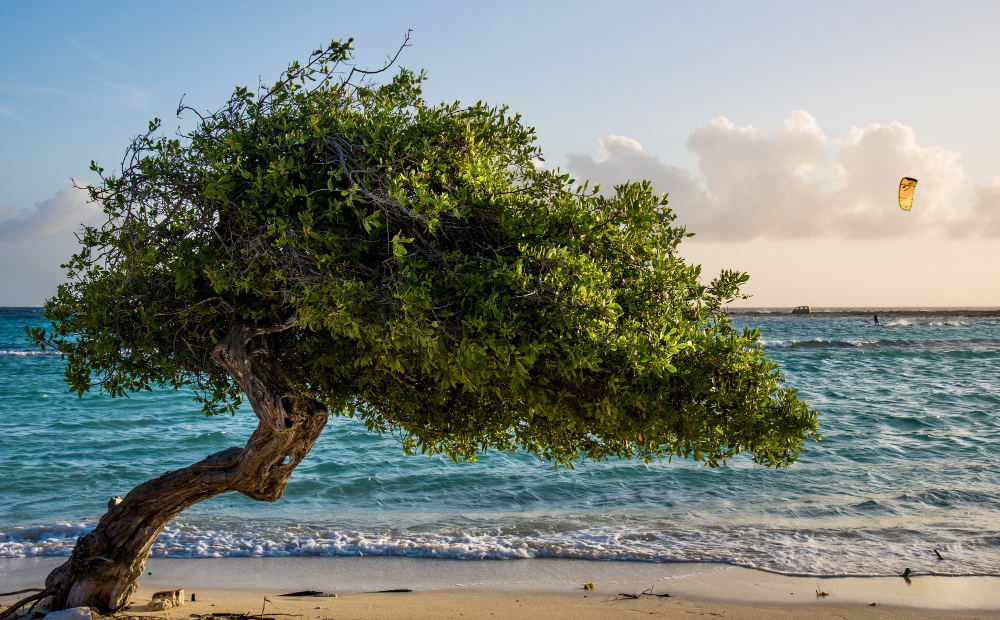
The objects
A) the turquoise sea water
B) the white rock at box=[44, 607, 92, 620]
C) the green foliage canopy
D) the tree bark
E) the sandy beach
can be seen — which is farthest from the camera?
the turquoise sea water

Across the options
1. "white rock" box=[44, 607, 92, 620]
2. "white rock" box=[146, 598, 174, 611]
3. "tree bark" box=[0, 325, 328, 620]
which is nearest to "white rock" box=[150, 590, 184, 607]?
"white rock" box=[146, 598, 174, 611]

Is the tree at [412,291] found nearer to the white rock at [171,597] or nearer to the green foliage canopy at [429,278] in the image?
the green foliage canopy at [429,278]

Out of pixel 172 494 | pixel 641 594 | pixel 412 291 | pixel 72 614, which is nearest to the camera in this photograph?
pixel 412 291

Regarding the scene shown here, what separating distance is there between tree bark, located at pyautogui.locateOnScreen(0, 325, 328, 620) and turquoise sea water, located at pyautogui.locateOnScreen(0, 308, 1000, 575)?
3.14 meters

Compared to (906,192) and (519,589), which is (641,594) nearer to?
(519,589)

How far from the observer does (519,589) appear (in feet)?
26.0

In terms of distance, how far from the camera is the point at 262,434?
5.79 meters

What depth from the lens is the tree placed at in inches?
175

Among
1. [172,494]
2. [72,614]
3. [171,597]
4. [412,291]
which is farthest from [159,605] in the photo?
[412,291]

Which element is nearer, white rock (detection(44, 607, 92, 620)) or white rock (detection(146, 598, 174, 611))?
white rock (detection(44, 607, 92, 620))

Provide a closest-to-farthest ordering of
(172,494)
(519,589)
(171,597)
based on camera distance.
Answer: (172,494), (171,597), (519,589)

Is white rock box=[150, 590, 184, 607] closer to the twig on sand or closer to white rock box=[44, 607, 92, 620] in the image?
white rock box=[44, 607, 92, 620]

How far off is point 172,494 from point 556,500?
730 centimetres

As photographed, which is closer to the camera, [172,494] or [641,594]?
[172,494]
